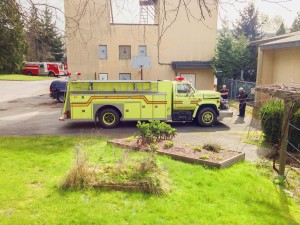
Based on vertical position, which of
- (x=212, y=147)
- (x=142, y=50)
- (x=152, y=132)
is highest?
(x=142, y=50)

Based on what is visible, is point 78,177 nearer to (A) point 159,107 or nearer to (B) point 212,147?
(B) point 212,147

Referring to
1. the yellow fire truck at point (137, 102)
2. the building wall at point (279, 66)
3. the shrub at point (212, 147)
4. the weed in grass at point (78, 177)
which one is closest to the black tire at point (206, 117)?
the yellow fire truck at point (137, 102)

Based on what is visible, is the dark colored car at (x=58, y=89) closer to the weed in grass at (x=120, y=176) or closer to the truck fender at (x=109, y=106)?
the truck fender at (x=109, y=106)

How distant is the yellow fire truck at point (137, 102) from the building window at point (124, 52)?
11.8 metres

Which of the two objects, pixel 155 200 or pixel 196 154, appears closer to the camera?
pixel 155 200

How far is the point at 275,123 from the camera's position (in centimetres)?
981

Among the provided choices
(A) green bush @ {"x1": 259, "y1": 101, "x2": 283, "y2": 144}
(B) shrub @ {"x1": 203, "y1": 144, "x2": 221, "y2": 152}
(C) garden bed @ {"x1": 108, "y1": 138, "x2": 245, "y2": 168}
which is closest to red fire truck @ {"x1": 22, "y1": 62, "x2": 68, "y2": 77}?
(C) garden bed @ {"x1": 108, "y1": 138, "x2": 245, "y2": 168}

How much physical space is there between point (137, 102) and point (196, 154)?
562cm

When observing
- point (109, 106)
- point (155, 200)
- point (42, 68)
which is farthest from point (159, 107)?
point (42, 68)

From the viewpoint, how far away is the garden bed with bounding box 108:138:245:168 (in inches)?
299

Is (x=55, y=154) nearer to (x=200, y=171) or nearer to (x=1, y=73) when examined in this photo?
(x=200, y=171)

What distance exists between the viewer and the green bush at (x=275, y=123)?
934 cm

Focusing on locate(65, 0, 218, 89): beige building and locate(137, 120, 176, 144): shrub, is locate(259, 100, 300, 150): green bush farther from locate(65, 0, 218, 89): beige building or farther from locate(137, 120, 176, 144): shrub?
locate(65, 0, 218, 89): beige building

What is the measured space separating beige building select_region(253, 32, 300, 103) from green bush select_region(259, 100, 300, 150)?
12.4 feet
